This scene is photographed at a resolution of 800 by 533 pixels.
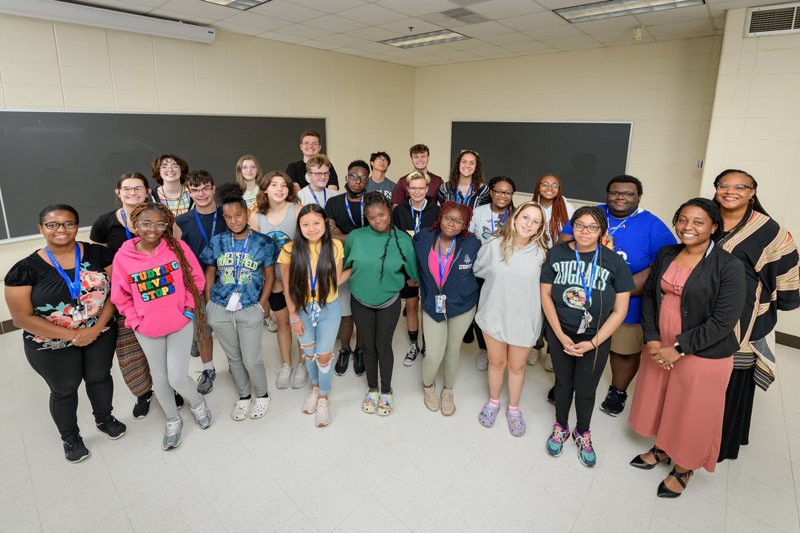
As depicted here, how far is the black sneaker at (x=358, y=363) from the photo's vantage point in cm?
350

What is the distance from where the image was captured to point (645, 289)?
2332 mm

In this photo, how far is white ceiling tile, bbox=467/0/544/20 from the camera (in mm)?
3941

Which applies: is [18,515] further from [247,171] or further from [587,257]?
[587,257]

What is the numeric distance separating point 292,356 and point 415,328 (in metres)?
1.14

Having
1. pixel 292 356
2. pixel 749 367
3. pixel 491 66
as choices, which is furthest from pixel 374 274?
pixel 491 66

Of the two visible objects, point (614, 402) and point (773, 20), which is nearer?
point (614, 402)

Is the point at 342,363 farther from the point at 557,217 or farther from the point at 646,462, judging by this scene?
the point at 646,462

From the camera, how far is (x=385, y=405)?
300 centimetres

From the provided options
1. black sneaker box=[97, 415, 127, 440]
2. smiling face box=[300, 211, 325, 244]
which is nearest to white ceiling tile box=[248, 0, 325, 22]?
smiling face box=[300, 211, 325, 244]

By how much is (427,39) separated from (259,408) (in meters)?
5.01

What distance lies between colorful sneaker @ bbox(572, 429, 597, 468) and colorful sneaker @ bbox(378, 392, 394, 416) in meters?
1.25

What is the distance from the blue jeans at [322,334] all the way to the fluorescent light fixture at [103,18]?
3702mm

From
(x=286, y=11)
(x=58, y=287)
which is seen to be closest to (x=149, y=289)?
(x=58, y=287)

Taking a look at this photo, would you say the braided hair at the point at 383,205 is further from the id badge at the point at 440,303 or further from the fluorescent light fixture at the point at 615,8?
the fluorescent light fixture at the point at 615,8
